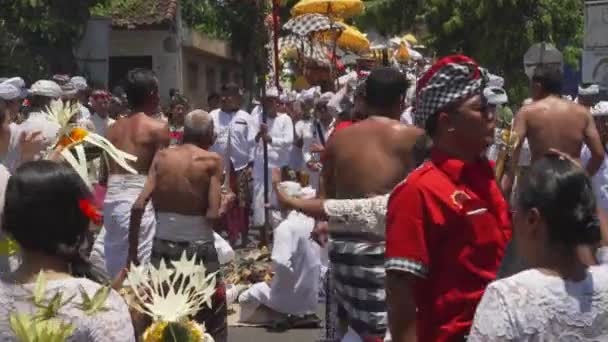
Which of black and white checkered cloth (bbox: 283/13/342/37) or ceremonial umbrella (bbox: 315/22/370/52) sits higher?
black and white checkered cloth (bbox: 283/13/342/37)

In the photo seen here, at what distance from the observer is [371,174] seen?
6.21 m

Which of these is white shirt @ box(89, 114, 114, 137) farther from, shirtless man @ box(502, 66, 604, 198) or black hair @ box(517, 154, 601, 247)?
black hair @ box(517, 154, 601, 247)

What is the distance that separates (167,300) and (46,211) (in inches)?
29.0

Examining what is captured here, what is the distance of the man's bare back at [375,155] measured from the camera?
6160 millimetres

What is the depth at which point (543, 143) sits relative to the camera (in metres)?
7.94

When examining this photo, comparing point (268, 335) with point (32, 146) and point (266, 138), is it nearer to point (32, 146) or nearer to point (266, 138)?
point (32, 146)

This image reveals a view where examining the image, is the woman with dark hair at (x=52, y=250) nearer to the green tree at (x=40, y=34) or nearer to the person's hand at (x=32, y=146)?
the person's hand at (x=32, y=146)

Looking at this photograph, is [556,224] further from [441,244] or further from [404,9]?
[404,9]

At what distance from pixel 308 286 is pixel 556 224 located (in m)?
6.47

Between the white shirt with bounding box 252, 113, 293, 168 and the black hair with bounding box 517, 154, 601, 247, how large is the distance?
11123mm

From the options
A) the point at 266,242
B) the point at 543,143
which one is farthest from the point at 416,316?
the point at 266,242

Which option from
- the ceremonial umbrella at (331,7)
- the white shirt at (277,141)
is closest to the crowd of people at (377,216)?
the white shirt at (277,141)

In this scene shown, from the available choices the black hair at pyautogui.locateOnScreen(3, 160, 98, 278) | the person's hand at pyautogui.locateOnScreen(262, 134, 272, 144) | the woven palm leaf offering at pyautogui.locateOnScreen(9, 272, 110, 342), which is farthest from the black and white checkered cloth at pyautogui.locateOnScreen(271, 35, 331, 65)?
the woven palm leaf offering at pyautogui.locateOnScreen(9, 272, 110, 342)

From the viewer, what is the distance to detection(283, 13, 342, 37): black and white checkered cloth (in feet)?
47.5
